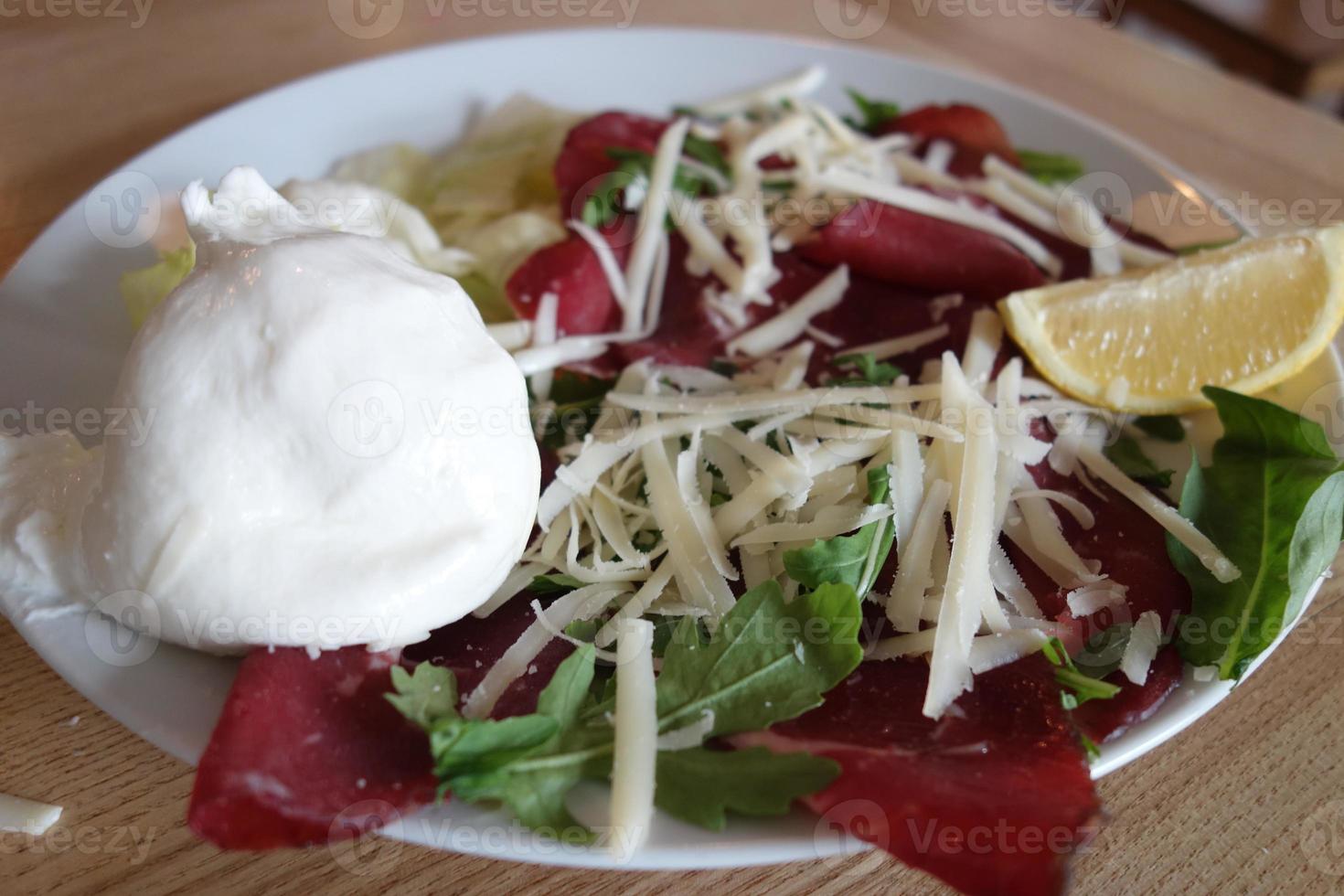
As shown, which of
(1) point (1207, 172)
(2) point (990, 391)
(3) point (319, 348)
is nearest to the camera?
(3) point (319, 348)

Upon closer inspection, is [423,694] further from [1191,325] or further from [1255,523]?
[1191,325]

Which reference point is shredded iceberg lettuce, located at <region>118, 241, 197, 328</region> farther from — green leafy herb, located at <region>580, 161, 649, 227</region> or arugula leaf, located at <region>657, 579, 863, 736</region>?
arugula leaf, located at <region>657, 579, 863, 736</region>

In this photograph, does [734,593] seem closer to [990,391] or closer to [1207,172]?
[990,391]

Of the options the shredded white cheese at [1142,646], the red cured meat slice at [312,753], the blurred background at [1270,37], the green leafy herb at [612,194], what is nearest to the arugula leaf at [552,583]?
the red cured meat slice at [312,753]

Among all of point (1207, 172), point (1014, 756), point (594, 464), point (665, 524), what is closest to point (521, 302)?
point (594, 464)

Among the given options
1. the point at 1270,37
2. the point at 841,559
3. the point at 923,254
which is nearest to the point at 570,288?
the point at 923,254

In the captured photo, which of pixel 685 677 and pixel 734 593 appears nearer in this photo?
pixel 685 677
